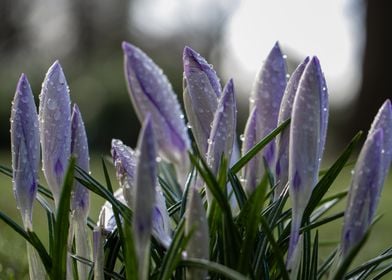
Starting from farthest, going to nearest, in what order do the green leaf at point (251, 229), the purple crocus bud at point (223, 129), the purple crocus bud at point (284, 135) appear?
the purple crocus bud at point (284, 135) < the purple crocus bud at point (223, 129) < the green leaf at point (251, 229)

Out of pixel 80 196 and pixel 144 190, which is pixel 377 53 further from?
pixel 144 190

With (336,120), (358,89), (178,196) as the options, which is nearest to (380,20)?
(358,89)

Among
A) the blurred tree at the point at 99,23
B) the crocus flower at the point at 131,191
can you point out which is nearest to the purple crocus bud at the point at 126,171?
the crocus flower at the point at 131,191

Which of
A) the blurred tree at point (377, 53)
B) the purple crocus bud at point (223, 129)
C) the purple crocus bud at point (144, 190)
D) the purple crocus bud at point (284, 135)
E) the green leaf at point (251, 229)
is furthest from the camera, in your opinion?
the blurred tree at point (377, 53)

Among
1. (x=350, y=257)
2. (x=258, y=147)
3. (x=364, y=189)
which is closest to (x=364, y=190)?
(x=364, y=189)

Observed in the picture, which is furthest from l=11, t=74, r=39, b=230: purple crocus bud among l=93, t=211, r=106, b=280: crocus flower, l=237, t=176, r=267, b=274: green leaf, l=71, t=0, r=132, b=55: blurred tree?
l=71, t=0, r=132, b=55: blurred tree

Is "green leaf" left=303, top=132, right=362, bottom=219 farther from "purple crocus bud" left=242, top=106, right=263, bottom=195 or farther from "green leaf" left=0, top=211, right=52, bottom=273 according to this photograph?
"green leaf" left=0, top=211, right=52, bottom=273

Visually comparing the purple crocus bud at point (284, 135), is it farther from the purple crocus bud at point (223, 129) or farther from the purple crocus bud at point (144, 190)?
the purple crocus bud at point (144, 190)
